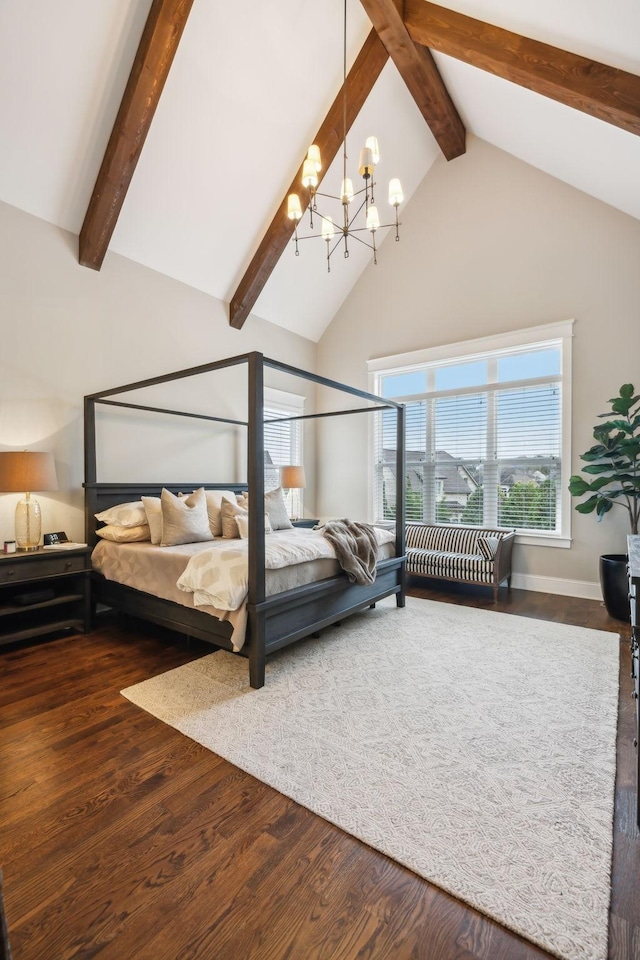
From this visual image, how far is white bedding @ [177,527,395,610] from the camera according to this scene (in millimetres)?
2479

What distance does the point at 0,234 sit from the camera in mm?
3309

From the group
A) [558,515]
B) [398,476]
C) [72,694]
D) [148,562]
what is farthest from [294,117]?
[72,694]

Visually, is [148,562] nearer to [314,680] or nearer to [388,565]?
[314,680]

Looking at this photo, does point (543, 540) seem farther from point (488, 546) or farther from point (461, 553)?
point (461, 553)

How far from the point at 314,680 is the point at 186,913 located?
1.41 meters

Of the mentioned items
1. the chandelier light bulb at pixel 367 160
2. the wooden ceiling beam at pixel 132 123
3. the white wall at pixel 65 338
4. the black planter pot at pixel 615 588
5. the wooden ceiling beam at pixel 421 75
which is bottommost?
the black planter pot at pixel 615 588

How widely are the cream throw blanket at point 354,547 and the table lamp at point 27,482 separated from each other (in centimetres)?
203

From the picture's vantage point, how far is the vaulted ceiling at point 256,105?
2820 mm

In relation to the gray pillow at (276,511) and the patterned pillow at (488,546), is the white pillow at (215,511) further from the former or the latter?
the patterned pillow at (488,546)

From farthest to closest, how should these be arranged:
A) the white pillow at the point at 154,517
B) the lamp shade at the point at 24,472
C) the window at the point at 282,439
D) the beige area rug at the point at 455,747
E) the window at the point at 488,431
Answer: the window at the point at 282,439 → the window at the point at 488,431 → the white pillow at the point at 154,517 → the lamp shade at the point at 24,472 → the beige area rug at the point at 455,747

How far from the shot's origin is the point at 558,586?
4500 millimetres

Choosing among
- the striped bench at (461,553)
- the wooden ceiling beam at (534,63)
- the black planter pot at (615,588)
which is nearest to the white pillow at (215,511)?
the striped bench at (461,553)

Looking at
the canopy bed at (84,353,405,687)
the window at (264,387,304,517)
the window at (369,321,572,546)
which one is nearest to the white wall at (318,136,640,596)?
the window at (369,321,572,546)

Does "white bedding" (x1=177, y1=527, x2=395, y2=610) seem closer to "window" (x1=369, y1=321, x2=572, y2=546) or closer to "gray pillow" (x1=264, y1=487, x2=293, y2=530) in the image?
"gray pillow" (x1=264, y1=487, x2=293, y2=530)
